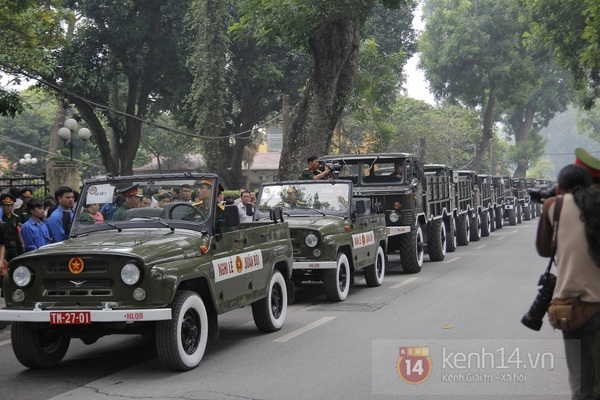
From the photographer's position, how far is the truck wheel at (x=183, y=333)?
7.65 metres

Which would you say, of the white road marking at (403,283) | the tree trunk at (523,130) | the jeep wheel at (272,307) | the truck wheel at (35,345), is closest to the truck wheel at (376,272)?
the white road marking at (403,283)

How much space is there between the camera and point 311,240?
12.6 meters

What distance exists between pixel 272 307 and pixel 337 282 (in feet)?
8.27

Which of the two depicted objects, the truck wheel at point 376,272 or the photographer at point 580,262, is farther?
the truck wheel at point 376,272

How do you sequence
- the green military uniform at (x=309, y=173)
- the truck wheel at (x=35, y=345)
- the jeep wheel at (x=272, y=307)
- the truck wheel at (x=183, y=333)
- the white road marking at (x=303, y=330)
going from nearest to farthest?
the truck wheel at (x=183, y=333) < the truck wheel at (x=35, y=345) < the white road marking at (x=303, y=330) < the jeep wheel at (x=272, y=307) < the green military uniform at (x=309, y=173)

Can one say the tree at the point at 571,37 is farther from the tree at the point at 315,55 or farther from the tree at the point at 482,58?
the tree at the point at 482,58

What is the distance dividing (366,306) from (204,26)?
23.7 meters

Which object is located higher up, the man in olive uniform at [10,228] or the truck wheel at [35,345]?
the man in olive uniform at [10,228]

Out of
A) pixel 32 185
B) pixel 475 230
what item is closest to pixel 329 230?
pixel 32 185

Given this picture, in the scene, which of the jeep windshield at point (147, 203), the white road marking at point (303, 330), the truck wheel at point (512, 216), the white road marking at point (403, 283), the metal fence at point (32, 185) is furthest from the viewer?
the truck wheel at point (512, 216)

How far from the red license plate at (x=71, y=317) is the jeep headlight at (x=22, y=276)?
19.1 inches

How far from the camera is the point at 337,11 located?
22453 mm

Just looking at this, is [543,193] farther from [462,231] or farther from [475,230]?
[475,230]

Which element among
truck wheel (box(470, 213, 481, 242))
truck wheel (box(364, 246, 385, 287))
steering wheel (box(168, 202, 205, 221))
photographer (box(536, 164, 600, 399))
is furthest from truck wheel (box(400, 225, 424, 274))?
photographer (box(536, 164, 600, 399))
